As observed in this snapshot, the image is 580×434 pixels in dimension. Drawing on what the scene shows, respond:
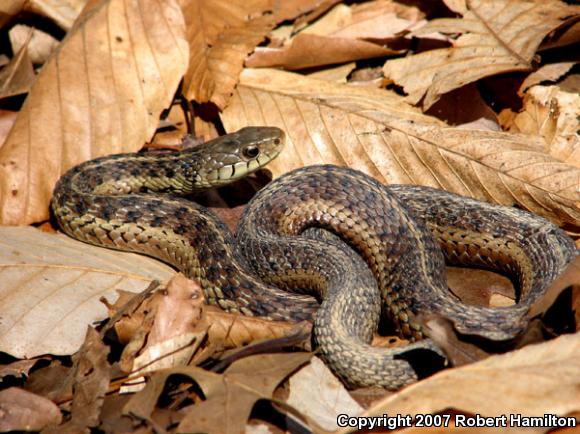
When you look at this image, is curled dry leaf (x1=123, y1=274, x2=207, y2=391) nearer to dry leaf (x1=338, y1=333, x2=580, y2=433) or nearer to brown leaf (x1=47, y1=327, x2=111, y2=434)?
brown leaf (x1=47, y1=327, x2=111, y2=434)

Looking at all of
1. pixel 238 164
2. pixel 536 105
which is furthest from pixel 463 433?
pixel 536 105

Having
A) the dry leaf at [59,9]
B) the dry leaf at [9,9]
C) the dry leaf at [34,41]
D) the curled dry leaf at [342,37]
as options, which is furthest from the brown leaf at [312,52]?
the dry leaf at [9,9]

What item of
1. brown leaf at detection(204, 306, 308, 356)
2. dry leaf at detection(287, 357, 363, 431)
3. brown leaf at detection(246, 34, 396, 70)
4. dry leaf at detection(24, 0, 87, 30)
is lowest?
dry leaf at detection(287, 357, 363, 431)

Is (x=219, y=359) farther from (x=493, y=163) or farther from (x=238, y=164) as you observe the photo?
(x=493, y=163)

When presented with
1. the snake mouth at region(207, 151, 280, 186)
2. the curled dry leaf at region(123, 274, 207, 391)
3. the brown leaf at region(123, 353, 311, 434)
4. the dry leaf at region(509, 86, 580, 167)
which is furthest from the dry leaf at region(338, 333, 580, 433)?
the snake mouth at region(207, 151, 280, 186)

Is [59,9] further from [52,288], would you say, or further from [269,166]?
[52,288]
